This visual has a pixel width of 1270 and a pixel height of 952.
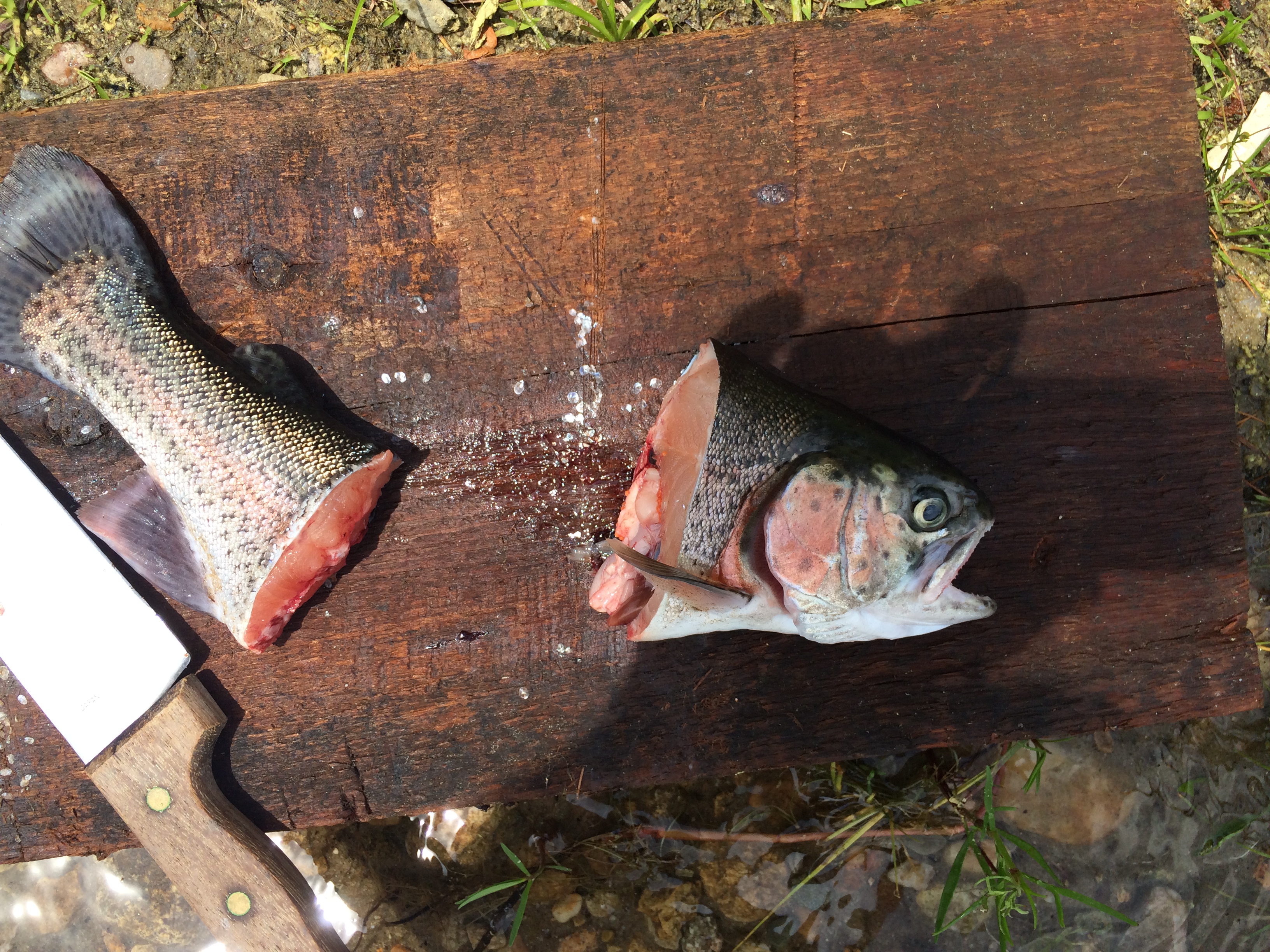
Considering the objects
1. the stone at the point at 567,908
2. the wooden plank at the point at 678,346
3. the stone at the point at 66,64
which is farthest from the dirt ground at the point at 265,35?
the stone at the point at 567,908

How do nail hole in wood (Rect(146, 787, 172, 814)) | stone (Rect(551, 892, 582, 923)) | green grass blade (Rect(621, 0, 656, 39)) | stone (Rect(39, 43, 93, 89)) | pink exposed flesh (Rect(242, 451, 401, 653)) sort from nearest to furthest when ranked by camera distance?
pink exposed flesh (Rect(242, 451, 401, 653))
nail hole in wood (Rect(146, 787, 172, 814))
green grass blade (Rect(621, 0, 656, 39))
stone (Rect(39, 43, 93, 89))
stone (Rect(551, 892, 582, 923))

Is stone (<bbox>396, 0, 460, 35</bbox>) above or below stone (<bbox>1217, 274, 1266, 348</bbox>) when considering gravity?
above

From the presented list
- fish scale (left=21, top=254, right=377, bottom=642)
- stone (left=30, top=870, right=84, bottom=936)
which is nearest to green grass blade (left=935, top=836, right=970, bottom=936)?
fish scale (left=21, top=254, right=377, bottom=642)

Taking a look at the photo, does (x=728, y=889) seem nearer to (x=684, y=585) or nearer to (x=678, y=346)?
(x=684, y=585)

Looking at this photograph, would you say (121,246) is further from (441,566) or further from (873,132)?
(873,132)

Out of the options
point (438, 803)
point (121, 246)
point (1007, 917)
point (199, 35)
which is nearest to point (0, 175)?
point (121, 246)

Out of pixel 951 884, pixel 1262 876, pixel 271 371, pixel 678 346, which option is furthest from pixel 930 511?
pixel 1262 876

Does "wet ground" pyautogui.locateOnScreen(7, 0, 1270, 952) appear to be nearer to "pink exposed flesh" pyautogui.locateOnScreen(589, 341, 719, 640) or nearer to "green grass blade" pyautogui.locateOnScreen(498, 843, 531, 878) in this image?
"green grass blade" pyautogui.locateOnScreen(498, 843, 531, 878)
